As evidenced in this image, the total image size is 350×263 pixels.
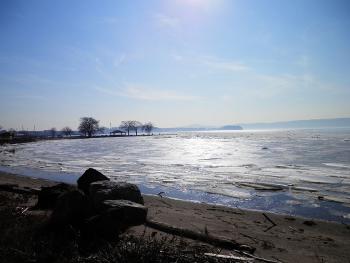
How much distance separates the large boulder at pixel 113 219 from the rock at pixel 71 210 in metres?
0.57

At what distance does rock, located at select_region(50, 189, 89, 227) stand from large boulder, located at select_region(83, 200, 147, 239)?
57 cm

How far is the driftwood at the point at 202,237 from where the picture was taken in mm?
7316

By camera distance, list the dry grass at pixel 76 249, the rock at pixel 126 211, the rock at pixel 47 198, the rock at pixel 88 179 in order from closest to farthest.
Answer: the dry grass at pixel 76 249, the rock at pixel 126 211, the rock at pixel 47 198, the rock at pixel 88 179

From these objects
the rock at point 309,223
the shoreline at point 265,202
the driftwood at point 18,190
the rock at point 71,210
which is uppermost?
the rock at point 71,210

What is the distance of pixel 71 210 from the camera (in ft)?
27.3

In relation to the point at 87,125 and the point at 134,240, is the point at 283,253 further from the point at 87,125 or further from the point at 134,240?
the point at 87,125

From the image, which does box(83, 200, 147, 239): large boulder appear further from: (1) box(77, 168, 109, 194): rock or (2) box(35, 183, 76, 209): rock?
(2) box(35, 183, 76, 209): rock

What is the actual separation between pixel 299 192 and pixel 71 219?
1200 cm

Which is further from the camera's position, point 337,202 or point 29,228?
point 337,202

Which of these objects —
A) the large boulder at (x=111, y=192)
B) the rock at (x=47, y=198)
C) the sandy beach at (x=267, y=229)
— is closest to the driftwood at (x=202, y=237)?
the sandy beach at (x=267, y=229)

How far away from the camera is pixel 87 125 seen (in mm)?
172875

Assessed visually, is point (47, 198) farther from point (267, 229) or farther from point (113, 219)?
point (267, 229)

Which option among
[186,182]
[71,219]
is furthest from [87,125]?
[71,219]

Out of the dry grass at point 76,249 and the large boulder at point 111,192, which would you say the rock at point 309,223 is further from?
the large boulder at point 111,192
